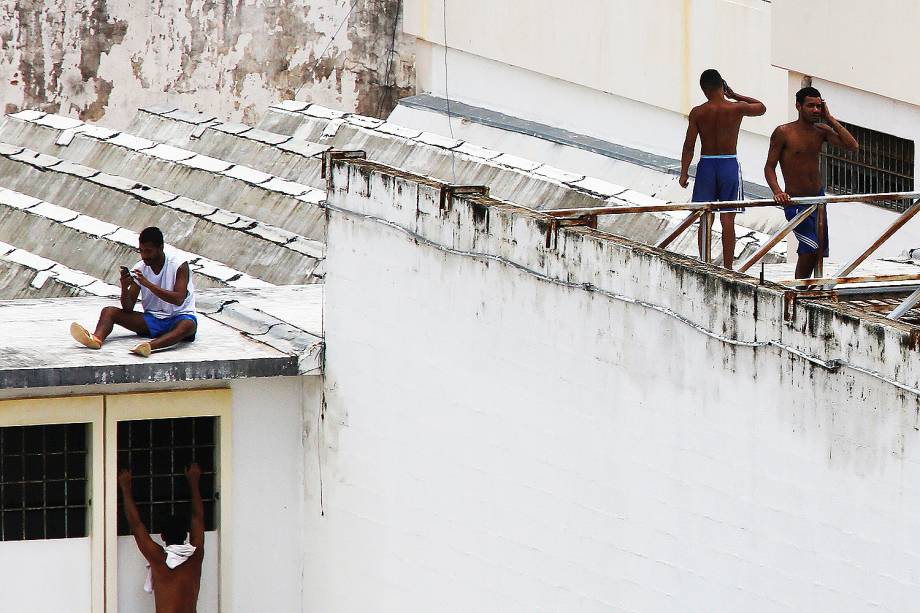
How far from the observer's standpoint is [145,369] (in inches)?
511

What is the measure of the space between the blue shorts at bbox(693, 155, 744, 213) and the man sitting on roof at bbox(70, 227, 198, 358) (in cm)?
335

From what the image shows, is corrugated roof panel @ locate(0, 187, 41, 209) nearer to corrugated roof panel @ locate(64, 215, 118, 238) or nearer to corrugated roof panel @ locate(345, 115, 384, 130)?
corrugated roof panel @ locate(64, 215, 118, 238)

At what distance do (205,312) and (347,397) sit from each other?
1828mm

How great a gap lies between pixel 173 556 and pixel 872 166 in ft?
23.5

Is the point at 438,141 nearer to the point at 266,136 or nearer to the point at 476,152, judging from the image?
the point at 476,152

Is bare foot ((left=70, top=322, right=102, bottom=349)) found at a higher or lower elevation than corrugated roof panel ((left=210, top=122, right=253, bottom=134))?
lower

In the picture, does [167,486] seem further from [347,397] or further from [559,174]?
[559,174]

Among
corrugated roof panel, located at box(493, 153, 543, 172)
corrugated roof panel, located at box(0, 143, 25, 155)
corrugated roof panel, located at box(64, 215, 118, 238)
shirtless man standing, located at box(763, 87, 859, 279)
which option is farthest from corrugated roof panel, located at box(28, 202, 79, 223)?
shirtless man standing, located at box(763, 87, 859, 279)

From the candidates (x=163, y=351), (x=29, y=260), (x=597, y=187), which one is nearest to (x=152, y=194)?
(x=29, y=260)

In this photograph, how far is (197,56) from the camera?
26.4m

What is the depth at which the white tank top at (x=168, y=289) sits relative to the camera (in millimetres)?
13195

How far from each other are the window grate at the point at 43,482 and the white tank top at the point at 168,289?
903mm

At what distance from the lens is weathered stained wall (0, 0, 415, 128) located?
25.9m

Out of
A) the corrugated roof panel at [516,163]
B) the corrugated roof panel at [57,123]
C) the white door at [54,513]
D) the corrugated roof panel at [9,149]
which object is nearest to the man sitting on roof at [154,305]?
the white door at [54,513]
